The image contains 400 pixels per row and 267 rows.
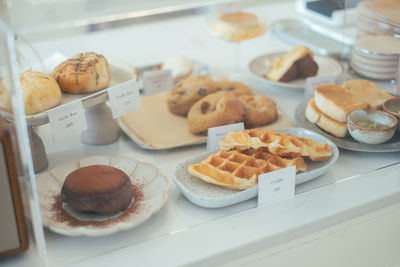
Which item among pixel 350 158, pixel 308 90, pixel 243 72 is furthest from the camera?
pixel 243 72

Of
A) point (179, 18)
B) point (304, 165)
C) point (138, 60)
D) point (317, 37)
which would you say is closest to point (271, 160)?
point (304, 165)

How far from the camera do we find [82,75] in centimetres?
111

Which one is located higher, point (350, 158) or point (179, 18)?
point (179, 18)

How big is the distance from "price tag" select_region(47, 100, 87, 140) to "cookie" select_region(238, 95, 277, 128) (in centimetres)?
46

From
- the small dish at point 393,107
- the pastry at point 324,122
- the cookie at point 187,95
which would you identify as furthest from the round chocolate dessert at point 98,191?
the small dish at point 393,107

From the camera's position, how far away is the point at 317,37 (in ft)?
6.53

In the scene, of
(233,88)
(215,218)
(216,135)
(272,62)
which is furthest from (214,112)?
(272,62)

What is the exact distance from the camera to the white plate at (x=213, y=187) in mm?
1012

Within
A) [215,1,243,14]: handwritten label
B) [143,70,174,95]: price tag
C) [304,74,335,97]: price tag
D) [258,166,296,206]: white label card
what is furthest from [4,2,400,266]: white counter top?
[215,1,243,14]: handwritten label

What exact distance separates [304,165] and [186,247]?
332 mm

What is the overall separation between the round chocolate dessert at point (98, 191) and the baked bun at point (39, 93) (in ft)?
0.59

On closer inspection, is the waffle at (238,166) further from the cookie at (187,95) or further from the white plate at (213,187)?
the cookie at (187,95)

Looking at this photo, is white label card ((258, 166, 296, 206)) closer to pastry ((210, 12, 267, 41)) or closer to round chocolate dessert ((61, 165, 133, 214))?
round chocolate dessert ((61, 165, 133, 214))

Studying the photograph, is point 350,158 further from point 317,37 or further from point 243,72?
point 317,37
